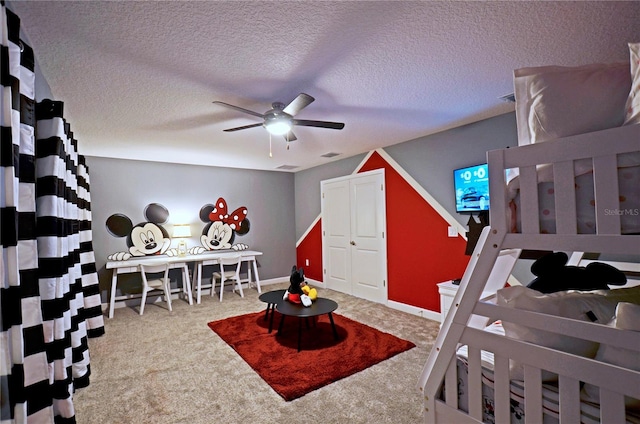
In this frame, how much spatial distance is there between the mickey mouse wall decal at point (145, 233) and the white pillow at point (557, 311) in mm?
4785

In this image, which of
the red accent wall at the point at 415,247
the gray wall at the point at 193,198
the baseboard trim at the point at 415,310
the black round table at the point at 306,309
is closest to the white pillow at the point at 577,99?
the black round table at the point at 306,309

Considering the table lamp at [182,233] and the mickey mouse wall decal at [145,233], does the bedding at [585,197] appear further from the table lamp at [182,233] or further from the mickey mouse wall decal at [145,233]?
the mickey mouse wall decal at [145,233]

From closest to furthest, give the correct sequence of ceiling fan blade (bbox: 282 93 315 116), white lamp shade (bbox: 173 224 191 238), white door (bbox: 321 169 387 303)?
1. ceiling fan blade (bbox: 282 93 315 116)
2. white door (bbox: 321 169 387 303)
3. white lamp shade (bbox: 173 224 191 238)

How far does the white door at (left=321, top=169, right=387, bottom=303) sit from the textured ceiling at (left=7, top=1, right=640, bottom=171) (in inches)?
64.0

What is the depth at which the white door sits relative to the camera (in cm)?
420

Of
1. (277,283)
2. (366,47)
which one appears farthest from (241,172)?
(366,47)

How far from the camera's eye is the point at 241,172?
5406 millimetres

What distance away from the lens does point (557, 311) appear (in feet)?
3.26

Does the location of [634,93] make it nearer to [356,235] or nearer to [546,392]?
[546,392]

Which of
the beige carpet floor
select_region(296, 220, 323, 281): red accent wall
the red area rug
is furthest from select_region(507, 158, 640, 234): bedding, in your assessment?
select_region(296, 220, 323, 281): red accent wall

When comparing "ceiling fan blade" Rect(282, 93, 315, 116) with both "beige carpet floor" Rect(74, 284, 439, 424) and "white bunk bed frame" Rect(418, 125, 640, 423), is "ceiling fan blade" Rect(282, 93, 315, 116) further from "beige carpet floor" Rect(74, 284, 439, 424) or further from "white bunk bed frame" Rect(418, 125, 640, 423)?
"beige carpet floor" Rect(74, 284, 439, 424)

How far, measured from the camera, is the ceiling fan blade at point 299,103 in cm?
199

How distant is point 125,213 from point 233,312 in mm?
2307

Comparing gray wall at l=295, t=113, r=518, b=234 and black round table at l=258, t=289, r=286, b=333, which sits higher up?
gray wall at l=295, t=113, r=518, b=234
